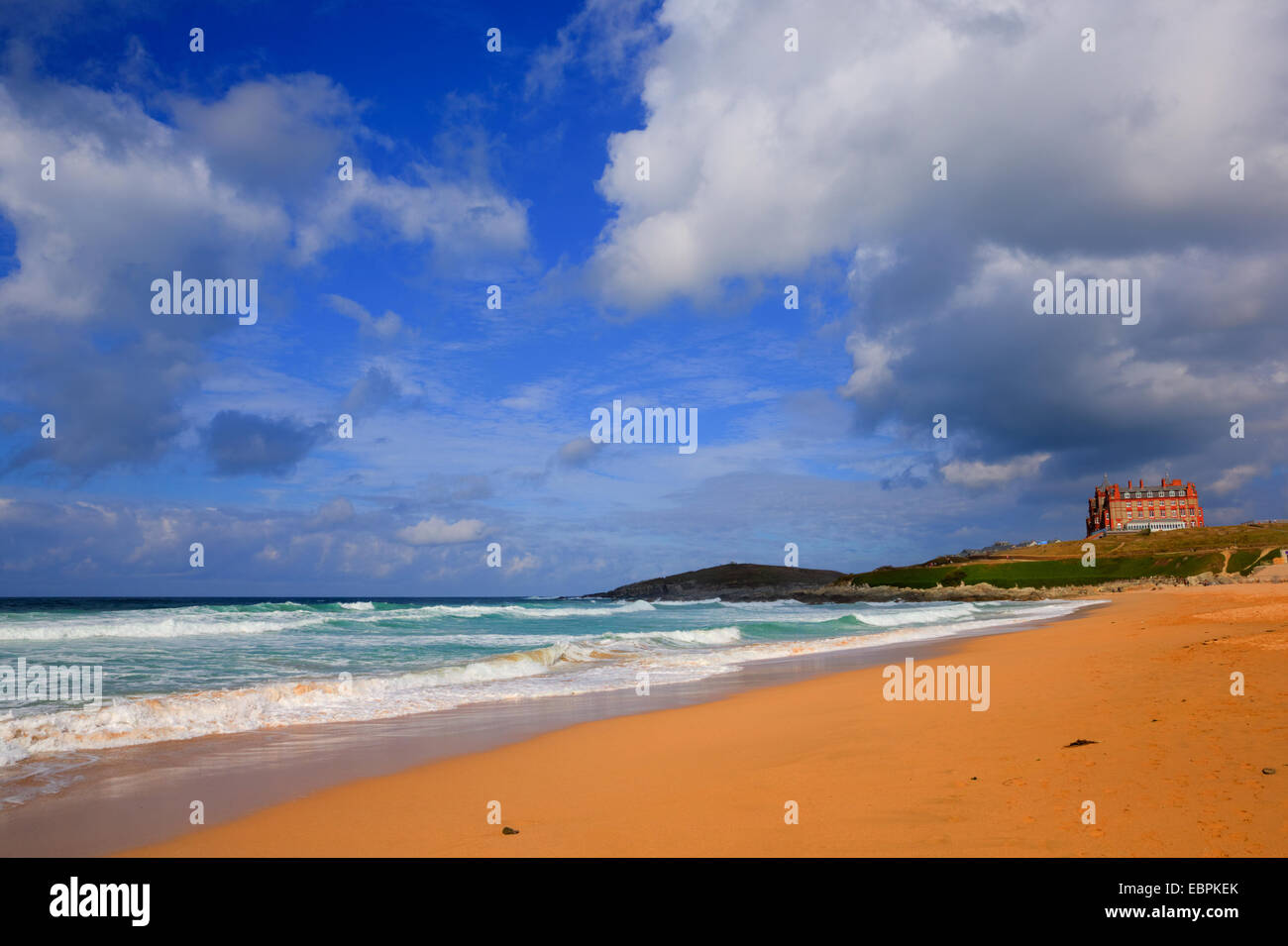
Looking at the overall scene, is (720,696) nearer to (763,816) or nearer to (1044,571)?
(763,816)

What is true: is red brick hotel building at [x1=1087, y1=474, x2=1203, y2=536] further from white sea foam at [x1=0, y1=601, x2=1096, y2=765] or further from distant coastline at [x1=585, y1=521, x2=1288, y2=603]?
white sea foam at [x1=0, y1=601, x2=1096, y2=765]

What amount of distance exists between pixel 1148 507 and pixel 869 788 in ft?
533

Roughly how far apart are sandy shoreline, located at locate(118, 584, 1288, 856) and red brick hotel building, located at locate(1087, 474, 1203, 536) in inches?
5855

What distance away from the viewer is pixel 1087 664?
43.2ft

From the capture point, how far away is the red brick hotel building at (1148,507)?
133m

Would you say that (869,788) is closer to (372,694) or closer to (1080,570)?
(372,694)

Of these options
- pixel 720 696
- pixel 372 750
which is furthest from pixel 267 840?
pixel 720 696

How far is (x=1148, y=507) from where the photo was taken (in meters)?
137

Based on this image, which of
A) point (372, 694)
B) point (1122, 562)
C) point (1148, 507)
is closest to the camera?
point (372, 694)

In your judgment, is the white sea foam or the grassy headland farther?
the grassy headland

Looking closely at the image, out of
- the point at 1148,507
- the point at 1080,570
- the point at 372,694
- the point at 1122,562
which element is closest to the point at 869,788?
the point at 372,694

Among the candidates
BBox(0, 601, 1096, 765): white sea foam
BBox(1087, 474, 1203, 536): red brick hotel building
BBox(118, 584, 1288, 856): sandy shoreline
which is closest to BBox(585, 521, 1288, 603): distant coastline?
BBox(1087, 474, 1203, 536): red brick hotel building

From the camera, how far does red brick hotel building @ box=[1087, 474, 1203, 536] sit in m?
133
